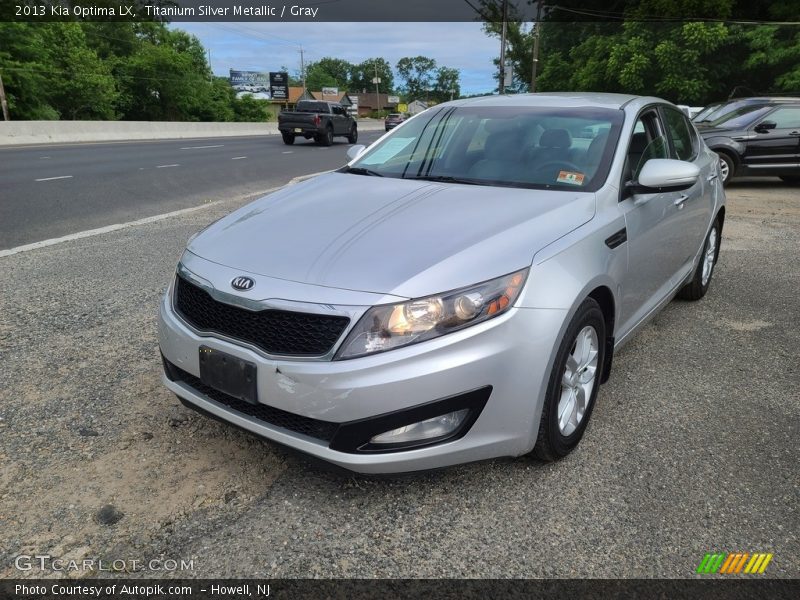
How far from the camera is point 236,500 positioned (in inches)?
98.0

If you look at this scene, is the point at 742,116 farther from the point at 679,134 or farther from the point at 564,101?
the point at 564,101

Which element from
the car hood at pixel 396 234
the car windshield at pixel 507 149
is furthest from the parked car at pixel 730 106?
the car hood at pixel 396 234

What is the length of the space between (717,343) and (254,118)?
6558cm

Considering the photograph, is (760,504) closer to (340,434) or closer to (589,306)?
(589,306)

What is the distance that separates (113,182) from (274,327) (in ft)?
33.9

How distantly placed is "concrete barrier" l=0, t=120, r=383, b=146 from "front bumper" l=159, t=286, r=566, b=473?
22.7m

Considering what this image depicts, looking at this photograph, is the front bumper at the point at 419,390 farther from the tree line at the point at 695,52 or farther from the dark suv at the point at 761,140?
the tree line at the point at 695,52

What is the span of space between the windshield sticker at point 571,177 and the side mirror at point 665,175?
293 mm

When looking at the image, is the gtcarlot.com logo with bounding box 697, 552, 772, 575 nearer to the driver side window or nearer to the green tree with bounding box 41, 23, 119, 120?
the driver side window

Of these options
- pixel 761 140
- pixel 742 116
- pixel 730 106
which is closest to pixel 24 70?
pixel 730 106

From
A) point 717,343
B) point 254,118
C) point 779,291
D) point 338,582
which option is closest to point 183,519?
point 338,582

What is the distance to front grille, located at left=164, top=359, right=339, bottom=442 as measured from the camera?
230 centimetres

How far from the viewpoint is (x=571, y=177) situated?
124 inches

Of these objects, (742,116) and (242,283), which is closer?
(242,283)
